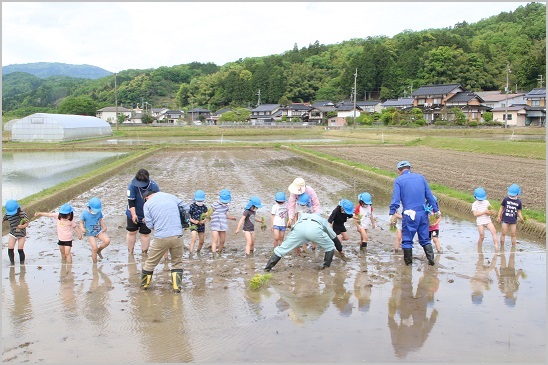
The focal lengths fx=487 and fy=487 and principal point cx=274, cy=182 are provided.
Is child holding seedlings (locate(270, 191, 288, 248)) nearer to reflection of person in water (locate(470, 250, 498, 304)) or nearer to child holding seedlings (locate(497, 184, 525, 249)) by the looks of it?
reflection of person in water (locate(470, 250, 498, 304))

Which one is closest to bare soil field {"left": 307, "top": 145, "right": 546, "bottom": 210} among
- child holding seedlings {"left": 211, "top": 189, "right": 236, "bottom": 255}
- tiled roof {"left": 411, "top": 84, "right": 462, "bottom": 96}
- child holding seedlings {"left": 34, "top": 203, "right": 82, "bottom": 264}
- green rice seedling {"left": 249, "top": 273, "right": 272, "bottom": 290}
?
child holding seedlings {"left": 211, "top": 189, "right": 236, "bottom": 255}

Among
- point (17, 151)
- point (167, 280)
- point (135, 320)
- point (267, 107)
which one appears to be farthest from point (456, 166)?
point (267, 107)

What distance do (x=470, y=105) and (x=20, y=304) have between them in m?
66.7

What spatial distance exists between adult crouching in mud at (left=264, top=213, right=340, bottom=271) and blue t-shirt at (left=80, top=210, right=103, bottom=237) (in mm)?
2755

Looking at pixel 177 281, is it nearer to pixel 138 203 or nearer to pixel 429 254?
pixel 138 203

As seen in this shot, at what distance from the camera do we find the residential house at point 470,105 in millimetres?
64375

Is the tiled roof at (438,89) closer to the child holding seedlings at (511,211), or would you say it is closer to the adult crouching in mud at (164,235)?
the child holding seedlings at (511,211)

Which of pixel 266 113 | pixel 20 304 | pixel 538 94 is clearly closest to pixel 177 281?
pixel 20 304

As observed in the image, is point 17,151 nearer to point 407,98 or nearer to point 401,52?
point 407,98

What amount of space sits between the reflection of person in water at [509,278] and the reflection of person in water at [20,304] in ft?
17.0

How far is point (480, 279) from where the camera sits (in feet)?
20.7

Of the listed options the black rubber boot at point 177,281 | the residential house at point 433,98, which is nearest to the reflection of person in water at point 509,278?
the black rubber boot at point 177,281

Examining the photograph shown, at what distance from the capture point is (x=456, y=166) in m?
20.0

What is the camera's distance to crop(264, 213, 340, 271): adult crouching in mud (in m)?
6.75
